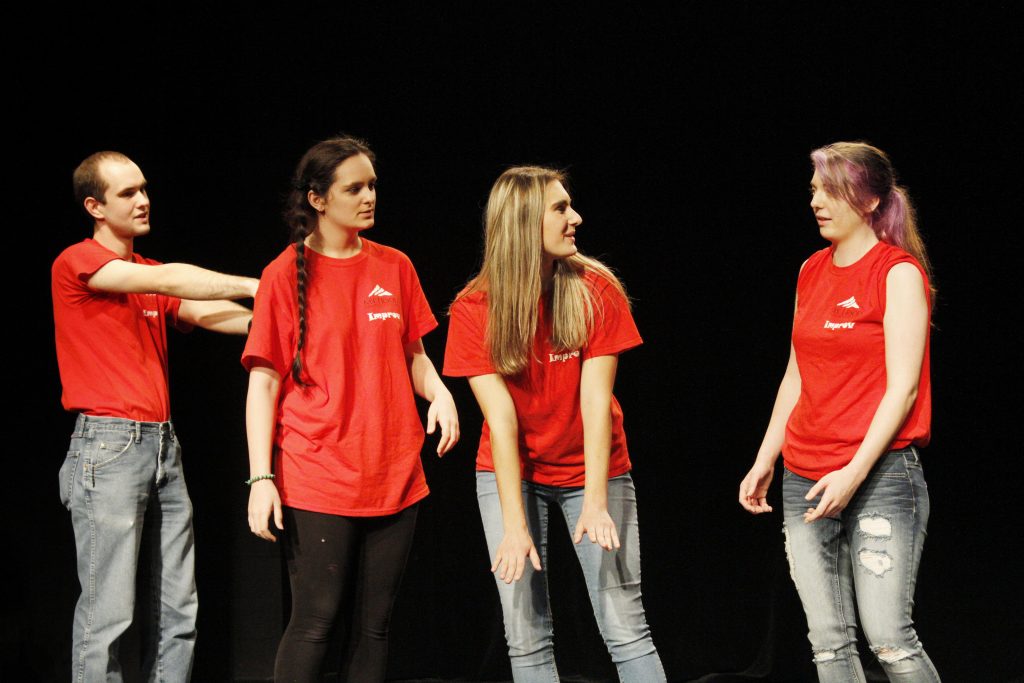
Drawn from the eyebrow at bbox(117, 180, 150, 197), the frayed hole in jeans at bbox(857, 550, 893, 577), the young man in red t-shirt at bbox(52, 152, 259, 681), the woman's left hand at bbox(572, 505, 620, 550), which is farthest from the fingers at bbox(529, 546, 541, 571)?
the eyebrow at bbox(117, 180, 150, 197)

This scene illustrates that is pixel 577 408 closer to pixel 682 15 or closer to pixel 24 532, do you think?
pixel 682 15

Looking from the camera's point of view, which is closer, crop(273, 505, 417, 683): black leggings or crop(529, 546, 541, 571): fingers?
crop(273, 505, 417, 683): black leggings

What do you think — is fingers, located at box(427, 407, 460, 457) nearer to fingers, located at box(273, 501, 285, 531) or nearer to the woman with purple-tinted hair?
fingers, located at box(273, 501, 285, 531)

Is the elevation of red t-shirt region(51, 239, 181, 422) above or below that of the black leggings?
above

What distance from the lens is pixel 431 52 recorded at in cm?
354

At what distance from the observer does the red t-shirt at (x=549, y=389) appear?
2332 mm

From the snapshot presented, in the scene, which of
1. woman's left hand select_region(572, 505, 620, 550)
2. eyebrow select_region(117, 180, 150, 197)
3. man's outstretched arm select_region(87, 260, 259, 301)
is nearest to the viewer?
woman's left hand select_region(572, 505, 620, 550)

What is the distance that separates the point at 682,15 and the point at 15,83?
7.47ft

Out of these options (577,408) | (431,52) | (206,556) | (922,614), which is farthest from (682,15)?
(206,556)

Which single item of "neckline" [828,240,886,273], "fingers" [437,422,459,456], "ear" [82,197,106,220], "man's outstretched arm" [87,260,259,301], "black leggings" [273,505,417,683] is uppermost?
A: "ear" [82,197,106,220]

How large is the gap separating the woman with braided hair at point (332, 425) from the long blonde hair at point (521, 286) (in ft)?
0.67

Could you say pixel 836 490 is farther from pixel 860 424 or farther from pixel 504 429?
pixel 504 429

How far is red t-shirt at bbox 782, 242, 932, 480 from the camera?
2.16m

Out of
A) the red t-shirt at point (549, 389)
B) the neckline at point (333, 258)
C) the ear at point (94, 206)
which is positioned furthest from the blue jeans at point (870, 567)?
the ear at point (94, 206)
